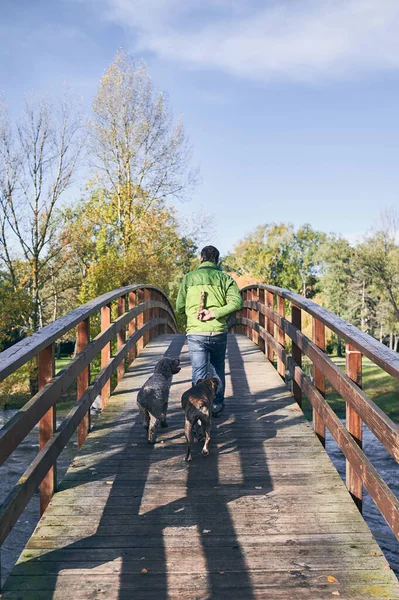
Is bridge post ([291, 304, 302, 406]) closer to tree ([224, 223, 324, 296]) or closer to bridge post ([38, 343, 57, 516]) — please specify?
bridge post ([38, 343, 57, 516])

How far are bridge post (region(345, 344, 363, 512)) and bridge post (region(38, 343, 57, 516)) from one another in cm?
216

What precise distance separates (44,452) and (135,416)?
243 centimetres

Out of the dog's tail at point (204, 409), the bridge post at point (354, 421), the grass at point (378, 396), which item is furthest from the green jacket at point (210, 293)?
the grass at point (378, 396)

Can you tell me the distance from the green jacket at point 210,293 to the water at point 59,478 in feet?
27.2

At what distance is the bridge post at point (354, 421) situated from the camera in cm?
426

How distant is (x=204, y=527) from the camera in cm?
379

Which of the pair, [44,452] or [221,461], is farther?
[221,461]

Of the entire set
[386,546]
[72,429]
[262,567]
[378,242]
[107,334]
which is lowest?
[386,546]

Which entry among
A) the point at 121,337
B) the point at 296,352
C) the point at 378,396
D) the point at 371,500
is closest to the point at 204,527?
the point at 296,352

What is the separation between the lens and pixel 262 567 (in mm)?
Answer: 3309

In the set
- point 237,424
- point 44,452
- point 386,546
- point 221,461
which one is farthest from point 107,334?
point 386,546

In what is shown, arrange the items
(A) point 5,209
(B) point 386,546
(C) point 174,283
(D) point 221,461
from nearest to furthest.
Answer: (D) point 221,461
(B) point 386,546
(A) point 5,209
(C) point 174,283

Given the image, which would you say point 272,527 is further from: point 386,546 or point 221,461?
point 386,546

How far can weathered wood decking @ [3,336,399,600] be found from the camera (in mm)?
Answer: 3154
